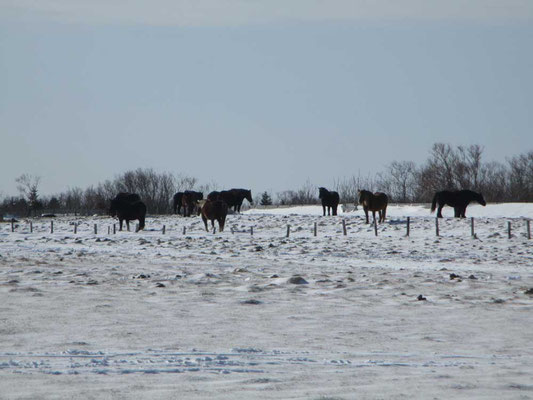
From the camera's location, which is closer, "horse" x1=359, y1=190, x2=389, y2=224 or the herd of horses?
the herd of horses

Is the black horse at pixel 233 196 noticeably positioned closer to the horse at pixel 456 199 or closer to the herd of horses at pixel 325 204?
the herd of horses at pixel 325 204

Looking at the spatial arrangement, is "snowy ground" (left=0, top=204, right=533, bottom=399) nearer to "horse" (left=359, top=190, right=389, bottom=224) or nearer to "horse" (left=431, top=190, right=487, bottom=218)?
"horse" (left=359, top=190, right=389, bottom=224)

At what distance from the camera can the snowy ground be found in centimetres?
516

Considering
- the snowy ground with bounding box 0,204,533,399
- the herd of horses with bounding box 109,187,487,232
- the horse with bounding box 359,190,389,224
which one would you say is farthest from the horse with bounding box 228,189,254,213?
the snowy ground with bounding box 0,204,533,399

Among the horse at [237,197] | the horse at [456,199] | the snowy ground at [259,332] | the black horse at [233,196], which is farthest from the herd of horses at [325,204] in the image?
the snowy ground at [259,332]

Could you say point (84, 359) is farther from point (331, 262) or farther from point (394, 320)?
point (331, 262)

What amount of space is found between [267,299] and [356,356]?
13.8 ft

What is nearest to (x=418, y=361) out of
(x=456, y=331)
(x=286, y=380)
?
(x=286, y=380)

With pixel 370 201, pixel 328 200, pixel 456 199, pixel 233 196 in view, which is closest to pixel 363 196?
pixel 370 201

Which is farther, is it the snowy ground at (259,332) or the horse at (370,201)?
the horse at (370,201)

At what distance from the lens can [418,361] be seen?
20.4 feet

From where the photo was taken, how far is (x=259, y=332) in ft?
25.2

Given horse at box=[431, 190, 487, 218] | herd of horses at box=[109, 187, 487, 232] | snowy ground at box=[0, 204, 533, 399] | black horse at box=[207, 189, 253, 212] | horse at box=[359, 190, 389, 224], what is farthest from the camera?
black horse at box=[207, 189, 253, 212]

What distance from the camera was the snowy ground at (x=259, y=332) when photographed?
5.16 m
